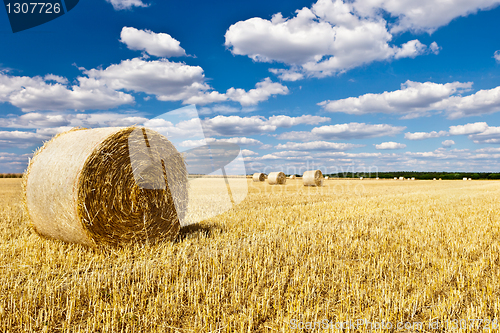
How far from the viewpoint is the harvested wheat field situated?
3.10m

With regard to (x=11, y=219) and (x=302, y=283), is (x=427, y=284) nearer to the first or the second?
(x=302, y=283)

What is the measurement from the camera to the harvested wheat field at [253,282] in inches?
122

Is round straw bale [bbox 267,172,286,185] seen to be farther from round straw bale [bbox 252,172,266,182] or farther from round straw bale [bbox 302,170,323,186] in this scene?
round straw bale [bbox 252,172,266,182]

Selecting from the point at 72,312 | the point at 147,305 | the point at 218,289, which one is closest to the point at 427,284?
the point at 218,289

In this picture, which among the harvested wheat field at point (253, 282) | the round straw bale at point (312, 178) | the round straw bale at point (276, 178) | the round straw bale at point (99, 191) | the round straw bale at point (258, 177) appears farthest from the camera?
the round straw bale at point (258, 177)

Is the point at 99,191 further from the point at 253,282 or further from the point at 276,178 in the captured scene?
the point at 276,178

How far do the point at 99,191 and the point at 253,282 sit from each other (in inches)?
124

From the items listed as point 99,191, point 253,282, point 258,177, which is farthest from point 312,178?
point 253,282

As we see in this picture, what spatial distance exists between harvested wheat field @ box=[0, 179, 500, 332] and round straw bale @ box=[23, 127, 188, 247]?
32 centimetres

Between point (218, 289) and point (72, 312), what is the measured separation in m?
1.52

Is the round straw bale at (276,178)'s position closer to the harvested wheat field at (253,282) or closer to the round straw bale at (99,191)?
the harvested wheat field at (253,282)

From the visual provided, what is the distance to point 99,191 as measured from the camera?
5.37 metres

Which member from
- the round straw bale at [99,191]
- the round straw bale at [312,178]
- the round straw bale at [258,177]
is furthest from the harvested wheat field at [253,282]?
the round straw bale at [258,177]

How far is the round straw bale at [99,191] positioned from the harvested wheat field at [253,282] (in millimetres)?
317
